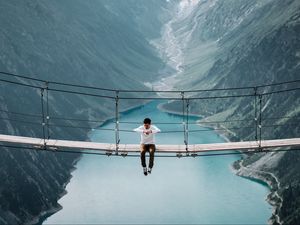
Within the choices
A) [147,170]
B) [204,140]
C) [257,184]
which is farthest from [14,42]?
[147,170]

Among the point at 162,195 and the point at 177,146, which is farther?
the point at 162,195

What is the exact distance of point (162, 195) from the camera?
393 ft

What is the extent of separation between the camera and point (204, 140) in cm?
17712

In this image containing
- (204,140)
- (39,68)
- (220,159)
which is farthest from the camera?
(39,68)

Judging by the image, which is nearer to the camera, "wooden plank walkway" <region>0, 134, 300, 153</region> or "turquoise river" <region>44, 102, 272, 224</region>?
"wooden plank walkway" <region>0, 134, 300, 153</region>

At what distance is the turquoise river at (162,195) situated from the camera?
10925 cm

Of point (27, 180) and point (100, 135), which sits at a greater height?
point (100, 135)

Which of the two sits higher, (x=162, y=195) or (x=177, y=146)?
(x=162, y=195)

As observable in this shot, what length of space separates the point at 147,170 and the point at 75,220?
76.6 meters

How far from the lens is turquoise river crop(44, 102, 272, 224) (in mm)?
109250

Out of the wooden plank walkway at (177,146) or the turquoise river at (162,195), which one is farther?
the turquoise river at (162,195)

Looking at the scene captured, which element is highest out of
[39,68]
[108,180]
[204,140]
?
[39,68]

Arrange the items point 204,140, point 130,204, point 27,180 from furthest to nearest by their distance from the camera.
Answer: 1. point 204,140
2. point 27,180
3. point 130,204

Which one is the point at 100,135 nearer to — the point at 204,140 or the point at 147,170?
the point at 204,140
